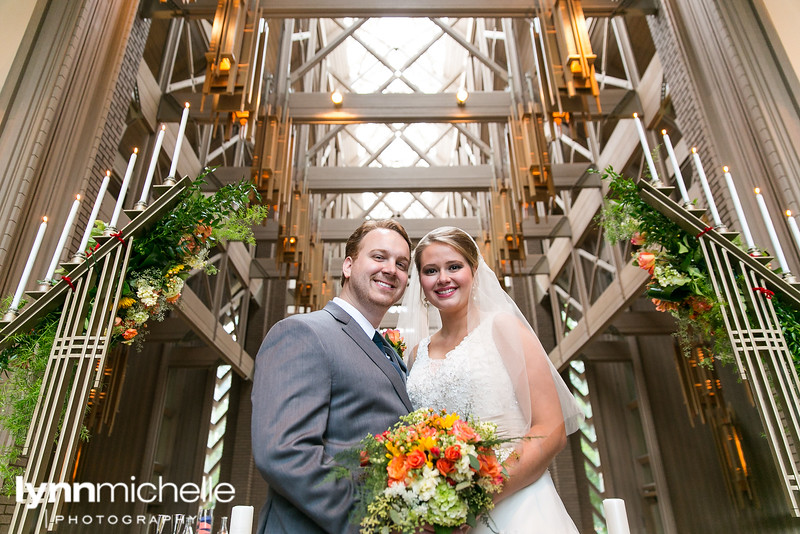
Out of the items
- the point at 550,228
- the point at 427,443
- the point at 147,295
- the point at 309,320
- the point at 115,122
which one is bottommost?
the point at 427,443

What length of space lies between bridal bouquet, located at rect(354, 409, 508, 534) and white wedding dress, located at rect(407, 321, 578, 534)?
49 cm

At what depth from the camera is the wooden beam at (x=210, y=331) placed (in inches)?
307

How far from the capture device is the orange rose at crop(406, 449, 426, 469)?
57.5 inches

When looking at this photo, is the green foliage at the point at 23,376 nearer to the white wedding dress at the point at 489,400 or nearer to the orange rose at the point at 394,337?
the orange rose at the point at 394,337

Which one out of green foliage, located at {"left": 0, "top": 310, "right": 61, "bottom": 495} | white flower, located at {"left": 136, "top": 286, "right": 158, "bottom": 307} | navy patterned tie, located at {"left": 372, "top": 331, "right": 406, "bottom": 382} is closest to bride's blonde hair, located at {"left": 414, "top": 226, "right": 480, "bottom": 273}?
navy patterned tie, located at {"left": 372, "top": 331, "right": 406, "bottom": 382}

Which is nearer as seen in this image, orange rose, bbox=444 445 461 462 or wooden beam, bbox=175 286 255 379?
orange rose, bbox=444 445 461 462

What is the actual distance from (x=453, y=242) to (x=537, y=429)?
0.92 metres

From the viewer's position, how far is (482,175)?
11102mm

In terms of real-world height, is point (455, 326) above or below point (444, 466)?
A: above

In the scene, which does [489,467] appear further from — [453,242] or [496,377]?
[453,242]

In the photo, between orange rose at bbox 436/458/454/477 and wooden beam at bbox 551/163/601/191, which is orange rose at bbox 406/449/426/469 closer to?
orange rose at bbox 436/458/454/477

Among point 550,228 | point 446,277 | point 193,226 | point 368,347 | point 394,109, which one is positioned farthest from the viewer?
point 550,228

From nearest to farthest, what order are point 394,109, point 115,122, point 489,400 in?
point 489,400, point 115,122, point 394,109

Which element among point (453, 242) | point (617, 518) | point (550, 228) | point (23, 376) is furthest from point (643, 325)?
point (23, 376)
